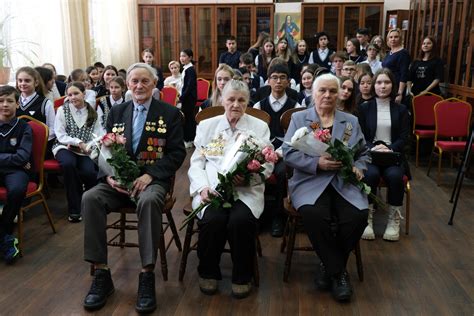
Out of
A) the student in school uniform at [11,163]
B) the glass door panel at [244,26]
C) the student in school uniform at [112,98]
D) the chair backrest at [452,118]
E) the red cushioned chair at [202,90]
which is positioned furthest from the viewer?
the glass door panel at [244,26]

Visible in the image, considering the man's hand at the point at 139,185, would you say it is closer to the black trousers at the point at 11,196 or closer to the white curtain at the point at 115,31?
the black trousers at the point at 11,196

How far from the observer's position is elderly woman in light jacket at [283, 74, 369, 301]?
2.57 metres

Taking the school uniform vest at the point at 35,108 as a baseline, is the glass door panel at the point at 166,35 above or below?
above

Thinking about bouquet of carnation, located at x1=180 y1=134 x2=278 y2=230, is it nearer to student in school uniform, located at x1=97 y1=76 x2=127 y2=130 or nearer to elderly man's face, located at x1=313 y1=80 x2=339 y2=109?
elderly man's face, located at x1=313 y1=80 x2=339 y2=109

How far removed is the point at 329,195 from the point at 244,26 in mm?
7100

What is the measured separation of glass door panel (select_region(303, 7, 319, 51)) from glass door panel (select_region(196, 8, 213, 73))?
195 cm

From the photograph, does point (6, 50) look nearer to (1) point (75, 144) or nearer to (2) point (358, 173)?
(1) point (75, 144)

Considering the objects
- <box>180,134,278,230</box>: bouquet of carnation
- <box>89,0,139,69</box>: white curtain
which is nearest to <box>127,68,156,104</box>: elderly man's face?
<box>180,134,278,230</box>: bouquet of carnation

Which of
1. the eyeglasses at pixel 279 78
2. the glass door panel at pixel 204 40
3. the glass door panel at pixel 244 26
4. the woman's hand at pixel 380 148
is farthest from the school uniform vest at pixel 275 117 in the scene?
the glass door panel at pixel 204 40

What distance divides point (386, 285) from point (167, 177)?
1.51m

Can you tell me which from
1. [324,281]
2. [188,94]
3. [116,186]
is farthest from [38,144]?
[188,94]

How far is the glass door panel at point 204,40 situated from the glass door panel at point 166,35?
54 cm

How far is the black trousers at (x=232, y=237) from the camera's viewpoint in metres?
2.52

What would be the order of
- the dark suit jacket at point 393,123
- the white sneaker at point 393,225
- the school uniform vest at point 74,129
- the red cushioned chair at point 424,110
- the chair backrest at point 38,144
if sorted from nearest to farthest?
the chair backrest at point 38,144 < the white sneaker at point 393,225 < the dark suit jacket at point 393,123 < the school uniform vest at point 74,129 < the red cushioned chair at point 424,110
